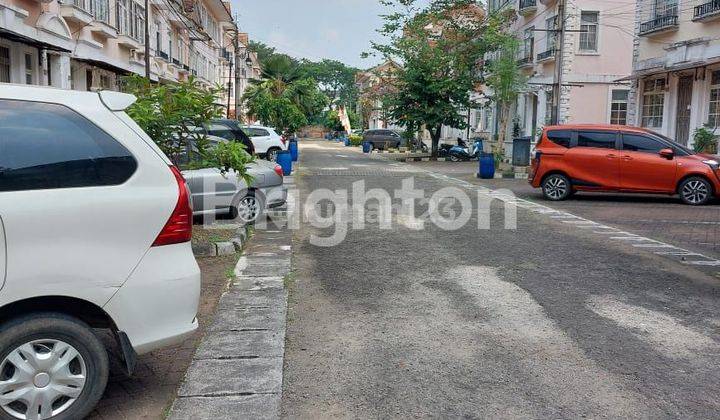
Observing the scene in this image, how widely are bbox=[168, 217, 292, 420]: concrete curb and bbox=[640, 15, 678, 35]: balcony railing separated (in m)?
18.9

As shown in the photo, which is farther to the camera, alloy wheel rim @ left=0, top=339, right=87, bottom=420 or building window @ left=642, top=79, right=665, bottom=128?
building window @ left=642, top=79, right=665, bottom=128

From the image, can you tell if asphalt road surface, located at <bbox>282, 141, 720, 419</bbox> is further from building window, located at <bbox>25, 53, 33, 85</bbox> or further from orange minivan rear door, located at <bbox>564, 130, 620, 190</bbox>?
building window, located at <bbox>25, 53, 33, 85</bbox>

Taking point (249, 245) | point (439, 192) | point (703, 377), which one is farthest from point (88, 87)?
point (703, 377)

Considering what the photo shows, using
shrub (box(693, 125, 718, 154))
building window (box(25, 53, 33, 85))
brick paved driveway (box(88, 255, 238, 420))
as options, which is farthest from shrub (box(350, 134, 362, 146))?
brick paved driveway (box(88, 255, 238, 420))

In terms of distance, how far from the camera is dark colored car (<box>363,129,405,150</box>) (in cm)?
5009

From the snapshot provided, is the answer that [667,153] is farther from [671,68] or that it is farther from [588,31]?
[588,31]

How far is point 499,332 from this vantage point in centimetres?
561

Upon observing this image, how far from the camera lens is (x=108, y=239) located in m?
3.70

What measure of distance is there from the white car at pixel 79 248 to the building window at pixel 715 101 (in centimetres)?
2021

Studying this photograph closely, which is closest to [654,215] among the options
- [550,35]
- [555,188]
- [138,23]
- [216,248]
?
[555,188]

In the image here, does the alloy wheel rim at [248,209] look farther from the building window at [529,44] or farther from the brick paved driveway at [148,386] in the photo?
the building window at [529,44]

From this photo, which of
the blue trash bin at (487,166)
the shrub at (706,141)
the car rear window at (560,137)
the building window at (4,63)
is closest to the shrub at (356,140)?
the blue trash bin at (487,166)

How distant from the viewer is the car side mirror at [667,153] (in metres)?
14.7

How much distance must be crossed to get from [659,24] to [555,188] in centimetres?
1037
